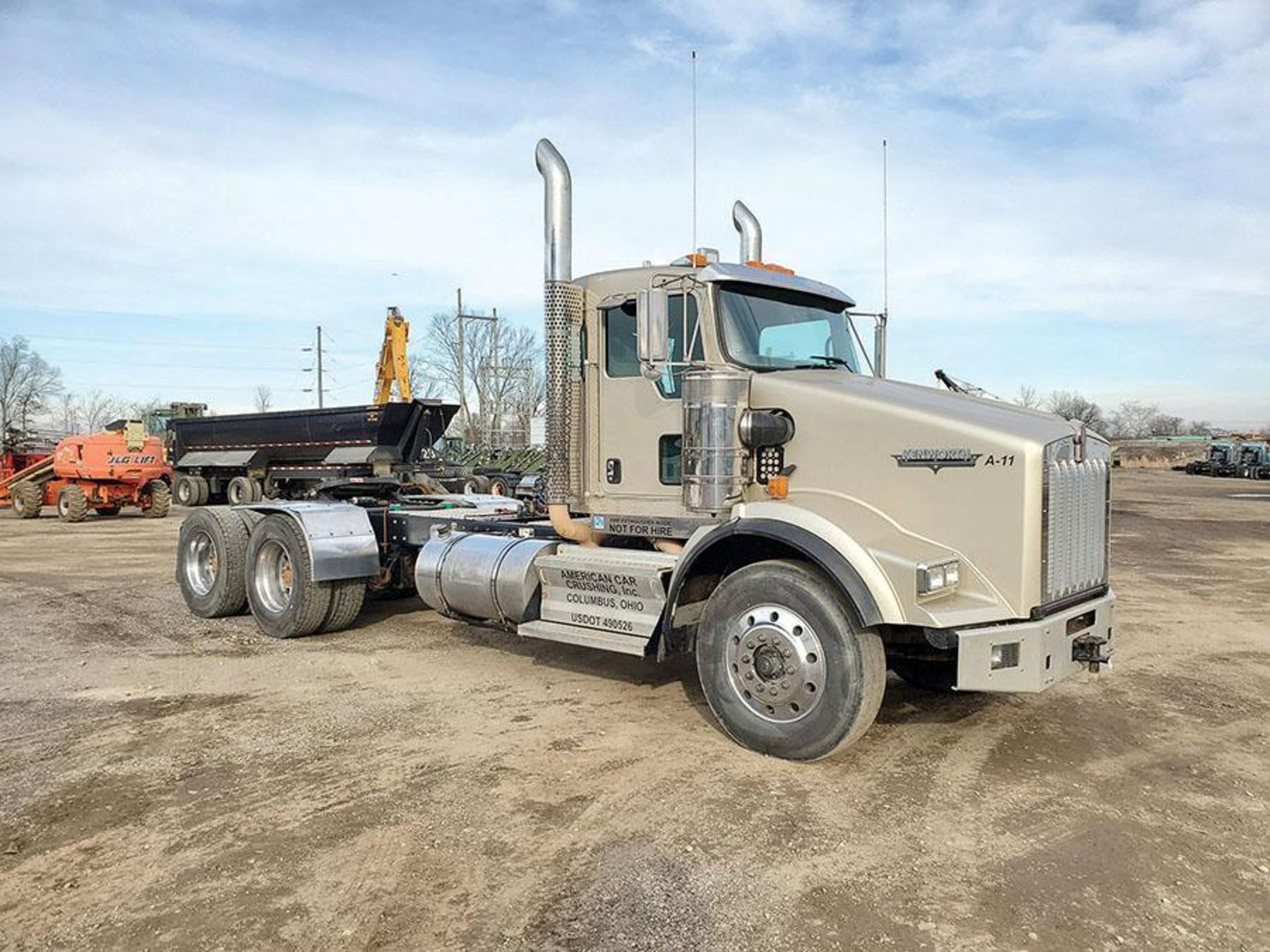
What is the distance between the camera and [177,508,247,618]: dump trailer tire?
901 cm

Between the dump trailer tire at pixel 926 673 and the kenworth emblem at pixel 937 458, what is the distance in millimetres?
1692

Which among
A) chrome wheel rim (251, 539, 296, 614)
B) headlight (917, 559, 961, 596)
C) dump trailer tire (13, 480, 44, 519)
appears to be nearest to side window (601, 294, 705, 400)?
headlight (917, 559, 961, 596)

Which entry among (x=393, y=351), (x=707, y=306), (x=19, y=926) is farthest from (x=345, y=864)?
(x=393, y=351)

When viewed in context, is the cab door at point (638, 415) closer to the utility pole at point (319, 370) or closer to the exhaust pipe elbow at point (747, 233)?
the exhaust pipe elbow at point (747, 233)

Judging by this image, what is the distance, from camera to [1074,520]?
5133mm

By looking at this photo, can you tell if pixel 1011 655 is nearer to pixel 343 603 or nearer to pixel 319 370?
pixel 343 603

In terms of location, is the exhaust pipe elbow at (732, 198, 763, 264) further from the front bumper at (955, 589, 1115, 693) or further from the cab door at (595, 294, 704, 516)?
the front bumper at (955, 589, 1115, 693)

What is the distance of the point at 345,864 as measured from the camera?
3.86 metres

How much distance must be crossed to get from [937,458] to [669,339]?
169 centimetres

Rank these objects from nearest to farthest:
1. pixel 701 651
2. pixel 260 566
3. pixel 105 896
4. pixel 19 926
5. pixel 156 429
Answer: pixel 19 926, pixel 105 896, pixel 701 651, pixel 260 566, pixel 156 429

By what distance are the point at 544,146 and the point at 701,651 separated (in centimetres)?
345

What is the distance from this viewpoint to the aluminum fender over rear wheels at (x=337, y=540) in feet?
26.6

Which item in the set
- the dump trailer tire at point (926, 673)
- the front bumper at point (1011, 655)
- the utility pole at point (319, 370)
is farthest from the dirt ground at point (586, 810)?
the utility pole at point (319, 370)

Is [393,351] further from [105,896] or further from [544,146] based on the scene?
[105,896]
